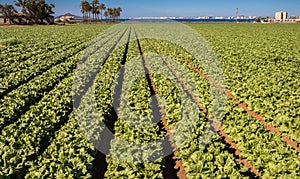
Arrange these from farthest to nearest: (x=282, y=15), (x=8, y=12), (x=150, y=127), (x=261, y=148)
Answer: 1. (x=282, y=15)
2. (x=8, y=12)
3. (x=150, y=127)
4. (x=261, y=148)

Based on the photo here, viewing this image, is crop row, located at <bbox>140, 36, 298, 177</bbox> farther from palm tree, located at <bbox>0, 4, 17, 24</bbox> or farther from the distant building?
the distant building

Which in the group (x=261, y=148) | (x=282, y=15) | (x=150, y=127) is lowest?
(x=261, y=148)

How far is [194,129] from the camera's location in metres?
7.53

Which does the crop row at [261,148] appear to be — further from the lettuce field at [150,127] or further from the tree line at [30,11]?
the tree line at [30,11]

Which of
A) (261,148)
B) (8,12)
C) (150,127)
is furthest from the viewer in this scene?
(8,12)

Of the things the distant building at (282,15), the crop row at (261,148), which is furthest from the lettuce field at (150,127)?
→ the distant building at (282,15)

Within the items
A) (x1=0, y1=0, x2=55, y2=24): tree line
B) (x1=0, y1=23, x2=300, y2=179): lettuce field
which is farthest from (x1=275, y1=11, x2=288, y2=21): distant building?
(x1=0, y1=23, x2=300, y2=179): lettuce field

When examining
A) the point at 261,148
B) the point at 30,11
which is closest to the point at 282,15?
the point at 30,11

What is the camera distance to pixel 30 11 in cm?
8750

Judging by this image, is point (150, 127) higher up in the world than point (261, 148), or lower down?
higher up

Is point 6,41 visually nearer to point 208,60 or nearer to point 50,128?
point 208,60

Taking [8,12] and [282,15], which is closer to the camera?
[8,12]

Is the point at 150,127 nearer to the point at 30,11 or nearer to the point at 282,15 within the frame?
the point at 30,11

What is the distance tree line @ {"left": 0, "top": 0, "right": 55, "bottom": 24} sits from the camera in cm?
8488
